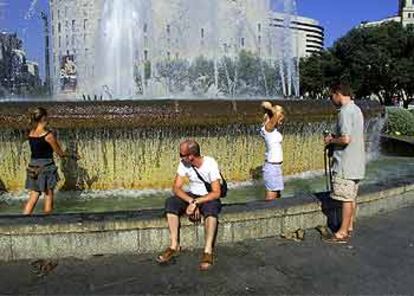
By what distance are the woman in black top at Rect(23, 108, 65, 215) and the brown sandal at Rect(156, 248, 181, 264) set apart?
1752mm

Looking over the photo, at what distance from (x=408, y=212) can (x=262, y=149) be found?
2.57 meters

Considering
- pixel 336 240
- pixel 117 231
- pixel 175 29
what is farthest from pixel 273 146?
pixel 175 29

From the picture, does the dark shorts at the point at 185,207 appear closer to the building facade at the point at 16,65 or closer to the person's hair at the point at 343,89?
the person's hair at the point at 343,89

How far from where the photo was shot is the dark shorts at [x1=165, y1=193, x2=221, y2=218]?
5.16 meters

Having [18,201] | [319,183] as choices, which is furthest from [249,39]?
[18,201]

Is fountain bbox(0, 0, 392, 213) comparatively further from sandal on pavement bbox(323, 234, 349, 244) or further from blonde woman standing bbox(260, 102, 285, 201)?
sandal on pavement bbox(323, 234, 349, 244)

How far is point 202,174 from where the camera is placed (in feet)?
17.1

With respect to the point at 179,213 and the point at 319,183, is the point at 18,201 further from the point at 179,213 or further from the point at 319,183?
the point at 319,183

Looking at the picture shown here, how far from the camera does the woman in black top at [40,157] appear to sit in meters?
6.00

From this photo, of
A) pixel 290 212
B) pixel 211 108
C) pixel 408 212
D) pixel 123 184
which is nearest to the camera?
pixel 290 212

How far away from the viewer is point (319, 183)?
29.5 ft

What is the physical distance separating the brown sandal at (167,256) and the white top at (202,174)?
1.94ft

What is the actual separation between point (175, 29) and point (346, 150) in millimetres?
16465

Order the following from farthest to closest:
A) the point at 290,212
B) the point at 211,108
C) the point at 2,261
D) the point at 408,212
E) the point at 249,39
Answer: the point at 249,39
the point at 211,108
the point at 408,212
the point at 290,212
the point at 2,261
